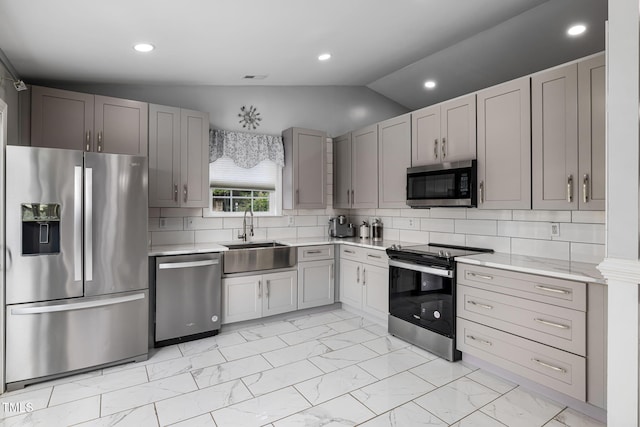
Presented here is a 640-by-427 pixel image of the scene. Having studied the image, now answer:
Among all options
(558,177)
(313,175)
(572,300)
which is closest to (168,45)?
(313,175)

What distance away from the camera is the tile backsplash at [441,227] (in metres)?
2.68

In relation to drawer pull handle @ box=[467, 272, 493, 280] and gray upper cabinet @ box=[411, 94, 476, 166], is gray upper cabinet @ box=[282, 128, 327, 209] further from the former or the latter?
drawer pull handle @ box=[467, 272, 493, 280]

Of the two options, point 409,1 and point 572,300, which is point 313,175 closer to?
point 409,1

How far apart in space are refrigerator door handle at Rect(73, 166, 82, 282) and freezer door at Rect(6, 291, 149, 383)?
0.25 meters

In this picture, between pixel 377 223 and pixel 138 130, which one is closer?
pixel 138 130

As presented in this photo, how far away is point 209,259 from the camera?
335cm

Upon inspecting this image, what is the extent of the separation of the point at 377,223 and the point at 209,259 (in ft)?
7.27

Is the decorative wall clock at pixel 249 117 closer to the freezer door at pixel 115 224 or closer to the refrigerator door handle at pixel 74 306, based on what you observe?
the freezer door at pixel 115 224

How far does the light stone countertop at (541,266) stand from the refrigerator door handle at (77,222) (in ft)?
9.73

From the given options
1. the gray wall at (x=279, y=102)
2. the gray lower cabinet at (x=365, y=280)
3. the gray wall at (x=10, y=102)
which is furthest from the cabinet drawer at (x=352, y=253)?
the gray wall at (x=10, y=102)

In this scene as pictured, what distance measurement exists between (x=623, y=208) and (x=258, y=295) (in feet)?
10.1

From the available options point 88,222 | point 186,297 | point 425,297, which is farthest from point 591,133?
point 88,222

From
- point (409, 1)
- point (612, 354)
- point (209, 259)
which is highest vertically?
point (409, 1)

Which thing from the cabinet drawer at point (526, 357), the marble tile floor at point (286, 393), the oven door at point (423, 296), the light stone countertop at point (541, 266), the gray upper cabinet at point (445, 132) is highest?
→ the gray upper cabinet at point (445, 132)
